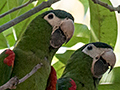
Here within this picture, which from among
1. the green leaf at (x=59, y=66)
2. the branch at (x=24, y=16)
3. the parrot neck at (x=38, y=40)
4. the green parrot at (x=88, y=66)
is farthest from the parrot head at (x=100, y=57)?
the branch at (x=24, y=16)

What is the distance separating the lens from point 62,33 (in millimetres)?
2039

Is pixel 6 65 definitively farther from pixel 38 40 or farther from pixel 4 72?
pixel 38 40

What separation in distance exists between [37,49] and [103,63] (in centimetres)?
73

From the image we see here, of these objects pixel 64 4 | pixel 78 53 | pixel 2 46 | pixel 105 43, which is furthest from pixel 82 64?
pixel 64 4

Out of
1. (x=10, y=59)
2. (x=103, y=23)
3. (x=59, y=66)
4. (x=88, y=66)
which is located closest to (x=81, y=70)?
(x=88, y=66)

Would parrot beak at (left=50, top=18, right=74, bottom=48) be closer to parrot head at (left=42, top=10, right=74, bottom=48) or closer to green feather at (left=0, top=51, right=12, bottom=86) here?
parrot head at (left=42, top=10, right=74, bottom=48)

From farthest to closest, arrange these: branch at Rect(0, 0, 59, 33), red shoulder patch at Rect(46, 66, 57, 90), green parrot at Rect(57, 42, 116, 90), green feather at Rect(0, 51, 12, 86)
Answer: green parrot at Rect(57, 42, 116, 90) → red shoulder patch at Rect(46, 66, 57, 90) → green feather at Rect(0, 51, 12, 86) → branch at Rect(0, 0, 59, 33)

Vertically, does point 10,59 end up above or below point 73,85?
above

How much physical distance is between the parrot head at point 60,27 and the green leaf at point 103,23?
0.36m

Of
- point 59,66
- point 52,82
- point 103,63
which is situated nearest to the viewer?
point 52,82

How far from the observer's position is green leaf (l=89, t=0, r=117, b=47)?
2.33m

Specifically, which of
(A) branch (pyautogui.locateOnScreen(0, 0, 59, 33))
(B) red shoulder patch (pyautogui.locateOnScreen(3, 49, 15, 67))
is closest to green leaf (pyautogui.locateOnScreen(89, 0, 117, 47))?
(A) branch (pyautogui.locateOnScreen(0, 0, 59, 33))

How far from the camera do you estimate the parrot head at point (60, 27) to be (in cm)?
203

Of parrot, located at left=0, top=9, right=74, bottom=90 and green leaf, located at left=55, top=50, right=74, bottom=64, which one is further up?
parrot, located at left=0, top=9, right=74, bottom=90
